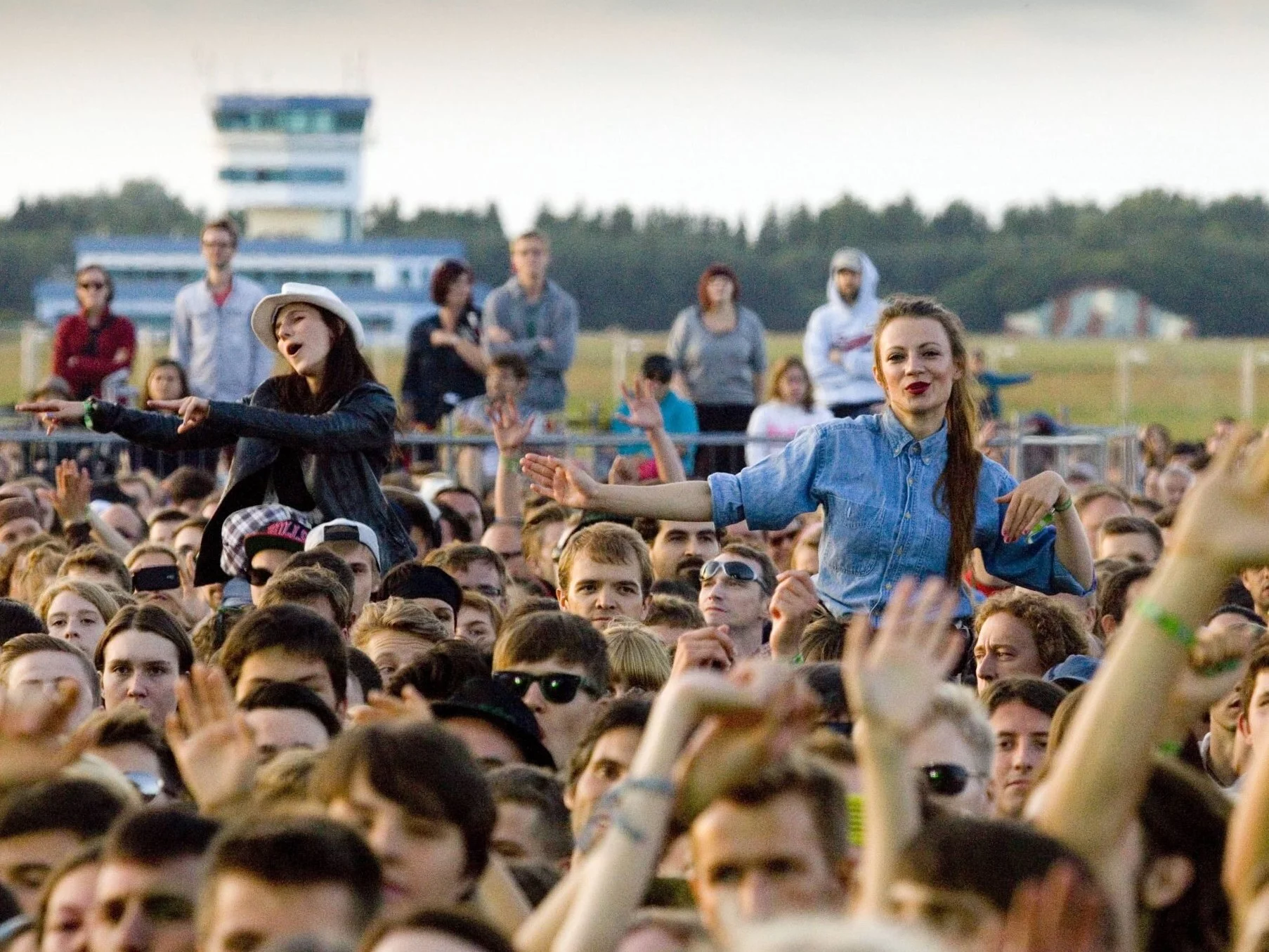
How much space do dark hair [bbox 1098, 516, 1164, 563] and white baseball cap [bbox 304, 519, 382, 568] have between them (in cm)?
339

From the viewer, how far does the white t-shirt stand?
15219 millimetres

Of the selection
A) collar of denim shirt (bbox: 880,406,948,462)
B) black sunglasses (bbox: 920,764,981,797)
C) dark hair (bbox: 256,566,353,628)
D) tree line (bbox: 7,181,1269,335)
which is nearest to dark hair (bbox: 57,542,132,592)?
dark hair (bbox: 256,566,353,628)

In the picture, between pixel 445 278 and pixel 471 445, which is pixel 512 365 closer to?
pixel 471 445

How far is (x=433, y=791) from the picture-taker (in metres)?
4.18

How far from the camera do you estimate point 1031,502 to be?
679 cm

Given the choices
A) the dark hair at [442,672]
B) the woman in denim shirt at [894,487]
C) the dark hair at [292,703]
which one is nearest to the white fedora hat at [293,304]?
the woman in denim shirt at [894,487]

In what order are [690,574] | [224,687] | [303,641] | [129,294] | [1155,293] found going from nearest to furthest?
[224,687] < [303,641] < [690,574] < [1155,293] < [129,294]

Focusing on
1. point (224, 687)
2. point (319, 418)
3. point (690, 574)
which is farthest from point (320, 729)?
point (690, 574)

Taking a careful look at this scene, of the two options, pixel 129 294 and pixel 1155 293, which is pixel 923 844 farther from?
pixel 129 294

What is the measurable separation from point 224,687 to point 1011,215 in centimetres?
8964

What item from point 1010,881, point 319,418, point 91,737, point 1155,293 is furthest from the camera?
point 1155,293

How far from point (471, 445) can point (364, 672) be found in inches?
329

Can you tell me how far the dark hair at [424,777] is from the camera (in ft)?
13.7

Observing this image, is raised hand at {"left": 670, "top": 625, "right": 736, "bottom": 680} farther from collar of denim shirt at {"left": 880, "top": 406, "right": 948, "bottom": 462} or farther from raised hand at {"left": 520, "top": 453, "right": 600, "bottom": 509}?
collar of denim shirt at {"left": 880, "top": 406, "right": 948, "bottom": 462}
